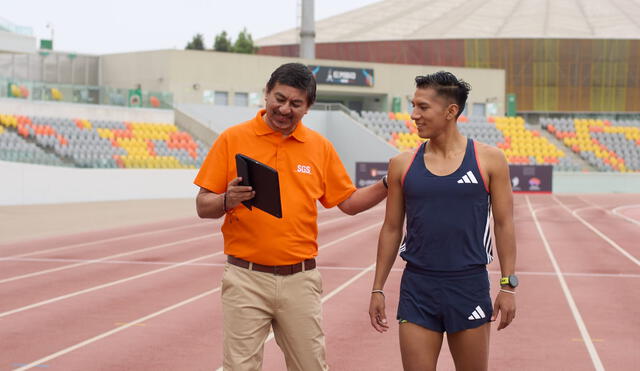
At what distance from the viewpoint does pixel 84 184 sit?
107 feet

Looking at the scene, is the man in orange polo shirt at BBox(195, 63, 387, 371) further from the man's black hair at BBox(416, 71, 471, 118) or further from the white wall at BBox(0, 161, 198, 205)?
the white wall at BBox(0, 161, 198, 205)

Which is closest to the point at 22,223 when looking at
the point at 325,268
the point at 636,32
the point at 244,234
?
the point at 325,268

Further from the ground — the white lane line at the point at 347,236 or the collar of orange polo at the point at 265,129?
the collar of orange polo at the point at 265,129

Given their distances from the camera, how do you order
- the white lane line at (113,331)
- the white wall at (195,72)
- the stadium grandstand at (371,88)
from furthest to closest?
the white wall at (195,72) → the stadium grandstand at (371,88) → the white lane line at (113,331)

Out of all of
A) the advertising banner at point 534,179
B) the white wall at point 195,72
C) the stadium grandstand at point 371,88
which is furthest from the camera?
the white wall at point 195,72

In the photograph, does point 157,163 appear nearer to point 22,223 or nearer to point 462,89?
point 22,223

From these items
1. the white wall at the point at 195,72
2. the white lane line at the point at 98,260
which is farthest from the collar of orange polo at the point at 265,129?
the white wall at the point at 195,72

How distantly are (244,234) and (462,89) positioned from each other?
4.37ft

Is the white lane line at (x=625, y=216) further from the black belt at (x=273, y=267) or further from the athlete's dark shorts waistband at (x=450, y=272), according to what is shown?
the black belt at (x=273, y=267)

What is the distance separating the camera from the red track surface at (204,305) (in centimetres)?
789

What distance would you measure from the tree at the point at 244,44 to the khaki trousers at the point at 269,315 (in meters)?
79.7

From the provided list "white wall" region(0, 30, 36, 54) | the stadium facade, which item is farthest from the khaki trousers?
the stadium facade

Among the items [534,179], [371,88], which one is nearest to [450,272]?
[534,179]

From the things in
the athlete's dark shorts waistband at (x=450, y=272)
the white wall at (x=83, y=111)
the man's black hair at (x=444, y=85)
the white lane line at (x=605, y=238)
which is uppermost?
the white wall at (x=83, y=111)
